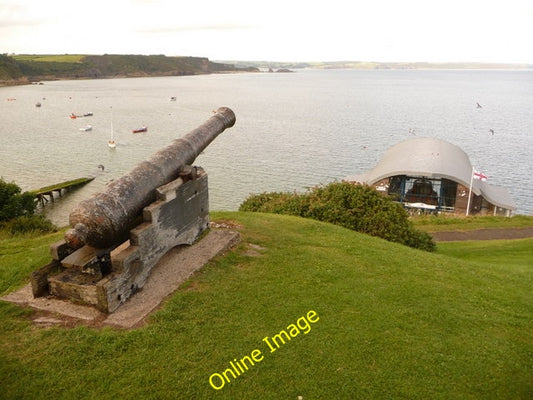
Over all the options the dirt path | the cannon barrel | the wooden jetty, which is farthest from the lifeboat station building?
the wooden jetty

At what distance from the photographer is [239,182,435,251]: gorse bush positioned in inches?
553

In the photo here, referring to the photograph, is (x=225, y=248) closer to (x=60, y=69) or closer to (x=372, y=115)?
(x=372, y=115)

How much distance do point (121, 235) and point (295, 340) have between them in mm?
3236

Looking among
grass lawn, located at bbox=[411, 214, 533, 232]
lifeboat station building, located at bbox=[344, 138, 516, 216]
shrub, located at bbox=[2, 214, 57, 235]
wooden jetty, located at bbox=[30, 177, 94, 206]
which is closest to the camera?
shrub, located at bbox=[2, 214, 57, 235]

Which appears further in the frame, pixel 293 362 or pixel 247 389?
pixel 293 362

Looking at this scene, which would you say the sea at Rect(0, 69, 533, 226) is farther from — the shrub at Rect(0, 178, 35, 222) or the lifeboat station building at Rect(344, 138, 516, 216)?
the shrub at Rect(0, 178, 35, 222)

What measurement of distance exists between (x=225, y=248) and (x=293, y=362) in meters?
3.70

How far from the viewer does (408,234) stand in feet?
46.5

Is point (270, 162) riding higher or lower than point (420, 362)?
lower

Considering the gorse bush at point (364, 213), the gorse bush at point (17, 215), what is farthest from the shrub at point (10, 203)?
the gorse bush at point (364, 213)

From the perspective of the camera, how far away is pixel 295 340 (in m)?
6.68

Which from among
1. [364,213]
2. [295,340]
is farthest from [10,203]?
[295,340]

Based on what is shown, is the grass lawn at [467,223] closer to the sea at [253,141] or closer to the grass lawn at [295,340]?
the sea at [253,141]

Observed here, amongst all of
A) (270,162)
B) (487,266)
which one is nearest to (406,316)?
(487,266)
